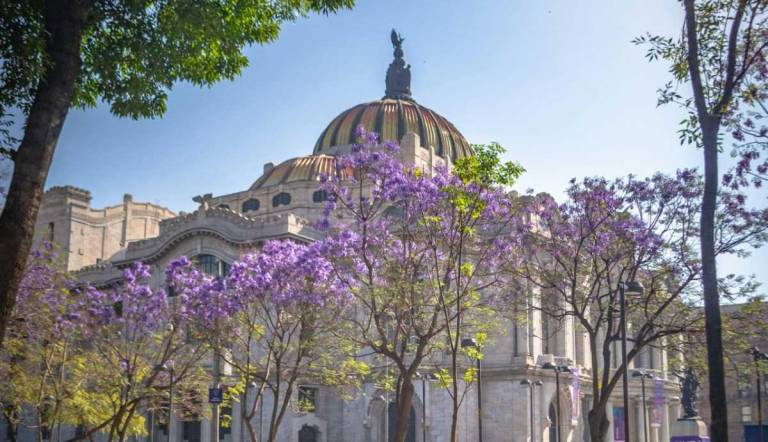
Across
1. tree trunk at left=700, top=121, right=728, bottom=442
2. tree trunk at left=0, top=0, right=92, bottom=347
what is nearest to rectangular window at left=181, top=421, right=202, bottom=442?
tree trunk at left=700, top=121, right=728, bottom=442

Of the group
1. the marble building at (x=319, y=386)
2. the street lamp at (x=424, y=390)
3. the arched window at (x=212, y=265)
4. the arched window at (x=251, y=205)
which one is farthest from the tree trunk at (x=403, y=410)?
the arched window at (x=251, y=205)

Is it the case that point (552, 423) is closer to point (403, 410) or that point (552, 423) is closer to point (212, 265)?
point (212, 265)

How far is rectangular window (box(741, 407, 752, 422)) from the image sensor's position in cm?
8900

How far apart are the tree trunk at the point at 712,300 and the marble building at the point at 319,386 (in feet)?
95.3

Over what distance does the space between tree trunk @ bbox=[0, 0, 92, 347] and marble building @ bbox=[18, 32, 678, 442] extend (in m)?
34.9

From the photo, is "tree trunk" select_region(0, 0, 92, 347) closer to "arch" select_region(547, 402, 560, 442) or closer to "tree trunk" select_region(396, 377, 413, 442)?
"tree trunk" select_region(396, 377, 413, 442)

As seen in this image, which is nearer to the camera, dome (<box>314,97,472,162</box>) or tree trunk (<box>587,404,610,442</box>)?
tree trunk (<box>587,404,610,442</box>)

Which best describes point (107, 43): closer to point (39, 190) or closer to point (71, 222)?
point (39, 190)

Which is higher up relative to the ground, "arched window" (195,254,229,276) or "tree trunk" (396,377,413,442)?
"arched window" (195,254,229,276)

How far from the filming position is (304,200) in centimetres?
7450

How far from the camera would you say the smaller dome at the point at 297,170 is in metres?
76.5

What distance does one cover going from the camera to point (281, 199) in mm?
76250

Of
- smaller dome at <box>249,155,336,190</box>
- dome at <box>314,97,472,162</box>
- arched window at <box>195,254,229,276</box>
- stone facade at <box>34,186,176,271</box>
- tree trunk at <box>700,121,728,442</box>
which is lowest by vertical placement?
tree trunk at <box>700,121,728,442</box>

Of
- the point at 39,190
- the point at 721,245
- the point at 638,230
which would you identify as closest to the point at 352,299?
the point at 638,230
